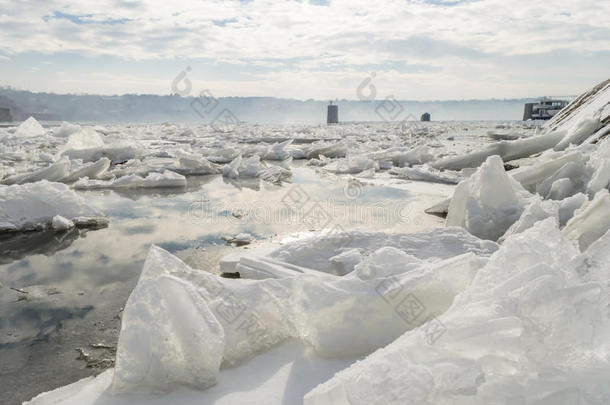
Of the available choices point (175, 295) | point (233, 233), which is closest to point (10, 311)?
point (175, 295)

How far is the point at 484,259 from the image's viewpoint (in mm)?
1635

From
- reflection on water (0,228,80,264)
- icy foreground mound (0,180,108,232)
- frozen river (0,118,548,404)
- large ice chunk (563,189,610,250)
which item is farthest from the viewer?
icy foreground mound (0,180,108,232)

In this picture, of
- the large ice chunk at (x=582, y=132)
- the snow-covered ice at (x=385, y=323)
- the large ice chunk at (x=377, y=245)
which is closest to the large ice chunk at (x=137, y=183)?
the snow-covered ice at (x=385, y=323)

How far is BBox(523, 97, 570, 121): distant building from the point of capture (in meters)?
35.7

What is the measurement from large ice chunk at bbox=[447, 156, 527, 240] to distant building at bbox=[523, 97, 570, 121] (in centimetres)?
3701

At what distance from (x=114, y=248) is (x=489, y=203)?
9.06 ft

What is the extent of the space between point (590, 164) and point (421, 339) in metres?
3.49

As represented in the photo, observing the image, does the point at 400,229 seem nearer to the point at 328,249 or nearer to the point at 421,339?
the point at 328,249

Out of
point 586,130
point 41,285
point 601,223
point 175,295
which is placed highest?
point 586,130

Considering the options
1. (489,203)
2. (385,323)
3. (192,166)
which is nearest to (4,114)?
(192,166)

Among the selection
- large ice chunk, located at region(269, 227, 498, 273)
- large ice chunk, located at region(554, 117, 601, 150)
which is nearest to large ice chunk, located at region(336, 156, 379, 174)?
large ice chunk, located at region(554, 117, 601, 150)

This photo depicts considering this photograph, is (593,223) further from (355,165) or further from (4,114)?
(4,114)

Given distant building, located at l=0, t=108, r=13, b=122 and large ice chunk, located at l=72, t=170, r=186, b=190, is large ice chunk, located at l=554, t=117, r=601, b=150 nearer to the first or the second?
large ice chunk, located at l=72, t=170, r=186, b=190

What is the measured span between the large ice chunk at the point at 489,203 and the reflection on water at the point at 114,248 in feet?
1.83
